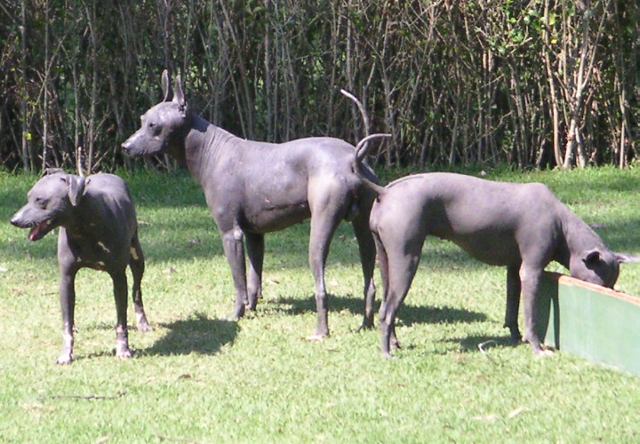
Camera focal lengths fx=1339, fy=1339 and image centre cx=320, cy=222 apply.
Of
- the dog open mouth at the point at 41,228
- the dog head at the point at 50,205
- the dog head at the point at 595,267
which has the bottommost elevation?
the dog head at the point at 595,267

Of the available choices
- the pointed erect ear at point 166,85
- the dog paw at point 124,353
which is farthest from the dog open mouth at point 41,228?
the pointed erect ear at point 166,85

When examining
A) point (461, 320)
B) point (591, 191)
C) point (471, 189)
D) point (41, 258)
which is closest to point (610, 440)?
point (471, 189)

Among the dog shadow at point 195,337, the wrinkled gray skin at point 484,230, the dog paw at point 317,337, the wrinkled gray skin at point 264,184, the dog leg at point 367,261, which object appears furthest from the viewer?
the dog leg at point 367,261

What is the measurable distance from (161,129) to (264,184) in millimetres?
850

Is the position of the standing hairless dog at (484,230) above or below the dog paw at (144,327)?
above

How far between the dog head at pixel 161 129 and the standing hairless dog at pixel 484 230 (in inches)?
75.0

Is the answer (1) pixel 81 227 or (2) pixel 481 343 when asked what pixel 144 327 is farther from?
(2) pixel 481 343

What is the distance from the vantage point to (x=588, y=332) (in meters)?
7.99

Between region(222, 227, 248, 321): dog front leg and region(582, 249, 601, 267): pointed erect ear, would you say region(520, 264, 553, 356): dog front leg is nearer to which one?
region(582, 249, 601, 267): pointed erect ear

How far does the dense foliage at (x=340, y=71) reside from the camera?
47.2 feet

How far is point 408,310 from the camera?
9.62 metres

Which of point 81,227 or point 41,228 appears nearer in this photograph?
point 41,228

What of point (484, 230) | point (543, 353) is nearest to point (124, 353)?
point (484, 230)

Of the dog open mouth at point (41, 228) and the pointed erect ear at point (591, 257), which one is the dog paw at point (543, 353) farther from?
the dog open mouth at point (41, 228)
